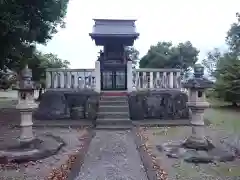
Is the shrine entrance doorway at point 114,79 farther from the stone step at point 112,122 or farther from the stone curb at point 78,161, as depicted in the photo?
the stone curb at point 78,161

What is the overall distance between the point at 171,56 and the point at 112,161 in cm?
2347

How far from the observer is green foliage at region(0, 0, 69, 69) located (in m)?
9.91

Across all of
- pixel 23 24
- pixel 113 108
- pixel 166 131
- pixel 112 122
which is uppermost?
pixel 23 24

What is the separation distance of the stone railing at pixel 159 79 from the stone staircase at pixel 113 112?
1079 millimetres

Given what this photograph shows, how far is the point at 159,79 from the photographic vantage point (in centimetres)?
1269

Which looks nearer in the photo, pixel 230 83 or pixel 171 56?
pixel 230 83

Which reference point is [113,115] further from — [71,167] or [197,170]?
[197,170]

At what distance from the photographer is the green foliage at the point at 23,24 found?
9.91 m

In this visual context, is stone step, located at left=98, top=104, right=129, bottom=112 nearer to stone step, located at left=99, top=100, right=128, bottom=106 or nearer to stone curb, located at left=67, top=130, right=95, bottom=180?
stone step, located at left=99, top=100, right=128, bottom=106

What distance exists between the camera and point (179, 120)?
1180cm

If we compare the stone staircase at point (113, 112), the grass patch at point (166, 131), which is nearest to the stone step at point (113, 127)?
the stone staircase at point (113, 112)

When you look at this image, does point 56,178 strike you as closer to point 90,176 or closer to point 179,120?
point 90,176

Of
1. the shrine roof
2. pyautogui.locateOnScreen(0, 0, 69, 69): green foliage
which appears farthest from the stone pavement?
the shrine roof

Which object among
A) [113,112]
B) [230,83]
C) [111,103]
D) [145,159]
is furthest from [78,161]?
[230,83]
